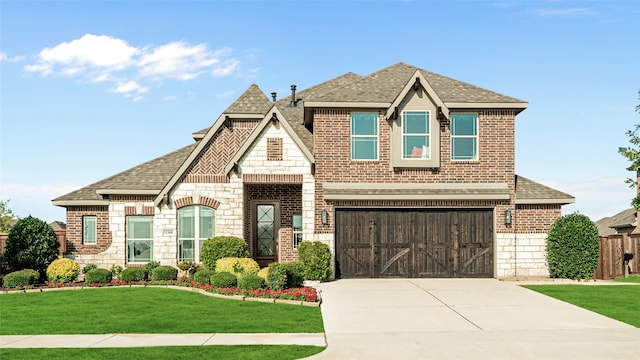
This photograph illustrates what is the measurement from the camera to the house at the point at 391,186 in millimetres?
23266

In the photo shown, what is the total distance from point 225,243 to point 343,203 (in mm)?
4558

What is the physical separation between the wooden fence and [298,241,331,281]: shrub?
10.8 meters

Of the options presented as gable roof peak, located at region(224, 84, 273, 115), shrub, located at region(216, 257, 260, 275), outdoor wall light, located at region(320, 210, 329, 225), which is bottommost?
shrub, located at region(216, 257, 260, 275)

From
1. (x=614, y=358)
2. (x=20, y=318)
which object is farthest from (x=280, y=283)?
(x=614, y=358)

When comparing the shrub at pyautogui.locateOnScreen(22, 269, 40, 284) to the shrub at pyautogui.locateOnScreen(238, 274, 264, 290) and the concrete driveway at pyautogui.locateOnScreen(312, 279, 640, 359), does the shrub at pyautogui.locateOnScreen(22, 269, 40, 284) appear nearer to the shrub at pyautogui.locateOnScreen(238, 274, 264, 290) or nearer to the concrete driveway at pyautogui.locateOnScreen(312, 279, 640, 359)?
the shrub at pyautogui.locateOnScreen(238, 274, 264, 290)

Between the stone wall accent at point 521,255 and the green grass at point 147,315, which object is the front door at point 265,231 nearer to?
the green grass at point 147,315

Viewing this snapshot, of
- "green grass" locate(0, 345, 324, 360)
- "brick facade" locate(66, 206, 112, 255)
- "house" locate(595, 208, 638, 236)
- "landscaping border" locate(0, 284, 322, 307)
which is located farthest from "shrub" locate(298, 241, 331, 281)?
"house" locate(595, 208, 638, 236)

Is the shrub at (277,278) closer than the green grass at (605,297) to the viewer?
No

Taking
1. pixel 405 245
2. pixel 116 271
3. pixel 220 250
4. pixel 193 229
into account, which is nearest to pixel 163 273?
pixel 220 250

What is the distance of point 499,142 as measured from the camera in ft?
77.9

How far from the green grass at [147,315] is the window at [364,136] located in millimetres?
8189

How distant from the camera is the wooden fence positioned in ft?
80.0

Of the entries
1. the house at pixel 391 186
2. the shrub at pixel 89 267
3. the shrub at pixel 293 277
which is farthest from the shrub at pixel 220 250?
the shrub at pixel 89 267

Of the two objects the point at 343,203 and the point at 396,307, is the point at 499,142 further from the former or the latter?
the point at 396,307
